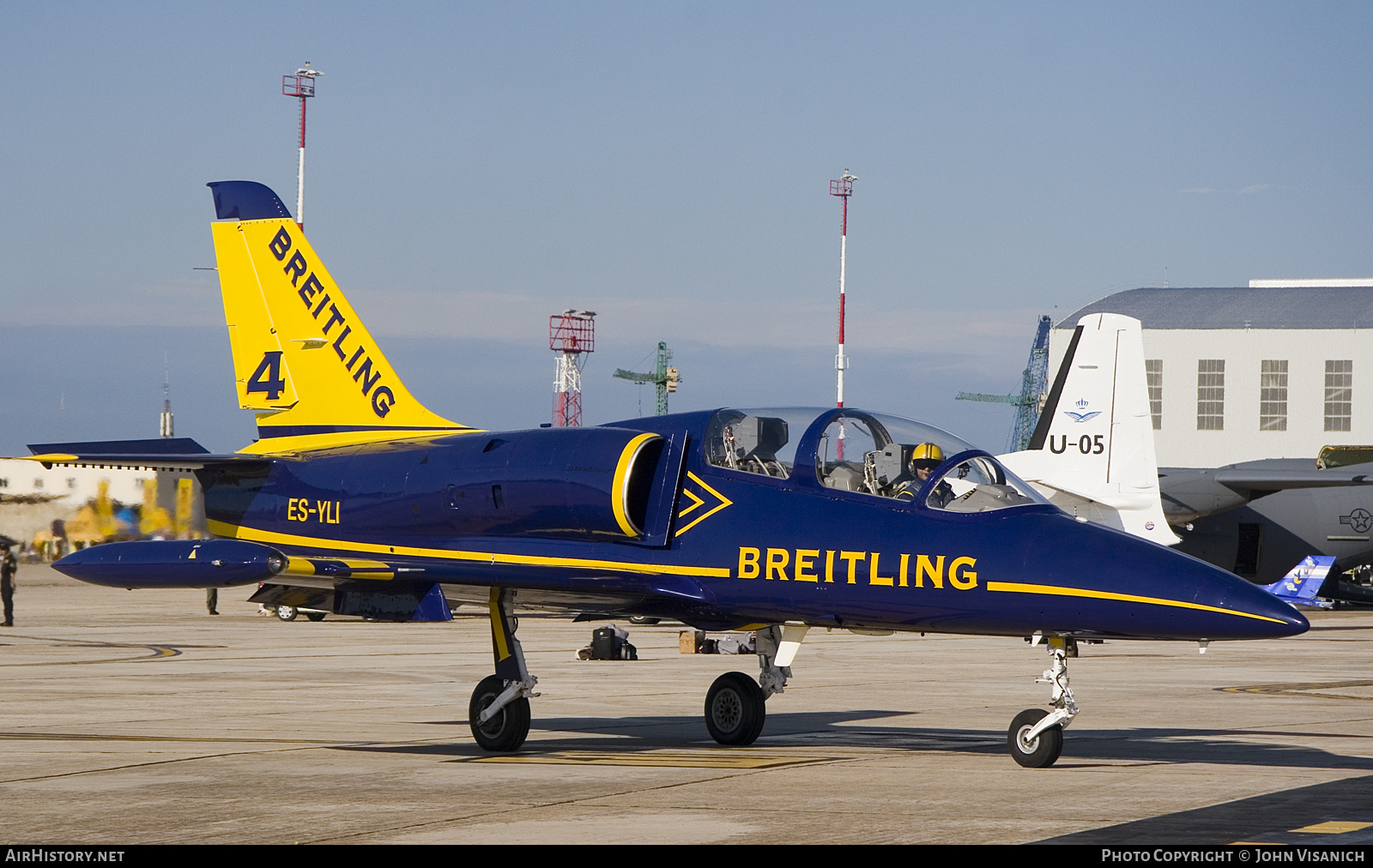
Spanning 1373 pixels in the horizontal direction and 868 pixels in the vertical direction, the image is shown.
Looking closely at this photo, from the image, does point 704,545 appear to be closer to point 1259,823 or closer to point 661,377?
point 1259,823

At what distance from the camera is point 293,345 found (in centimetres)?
1653

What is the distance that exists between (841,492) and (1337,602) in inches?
1632

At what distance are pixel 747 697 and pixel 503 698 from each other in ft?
7.07

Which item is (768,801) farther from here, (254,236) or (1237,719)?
(254,236)

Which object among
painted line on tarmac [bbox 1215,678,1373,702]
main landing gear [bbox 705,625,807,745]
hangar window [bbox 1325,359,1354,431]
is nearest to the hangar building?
hangar window [bbox 1325,359,1354,431]

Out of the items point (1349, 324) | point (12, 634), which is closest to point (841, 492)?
point (12, 634)

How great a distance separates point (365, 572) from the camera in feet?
42.1

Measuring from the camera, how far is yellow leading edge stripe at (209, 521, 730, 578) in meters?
12.1

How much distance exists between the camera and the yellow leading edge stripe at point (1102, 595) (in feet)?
32.4

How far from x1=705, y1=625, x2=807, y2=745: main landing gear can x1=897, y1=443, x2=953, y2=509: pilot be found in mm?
2216

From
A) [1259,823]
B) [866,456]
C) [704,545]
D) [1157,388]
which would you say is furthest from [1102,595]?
[1157,388]

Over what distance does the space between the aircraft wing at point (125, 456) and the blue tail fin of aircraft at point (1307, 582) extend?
24120 mm

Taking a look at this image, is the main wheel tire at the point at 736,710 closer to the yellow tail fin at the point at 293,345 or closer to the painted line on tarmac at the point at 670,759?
the painted line on tarmac at the point at 670,759

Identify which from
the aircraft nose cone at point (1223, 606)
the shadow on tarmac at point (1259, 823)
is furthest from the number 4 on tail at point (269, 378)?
the shadow on tarmac at point (1259, 823)
